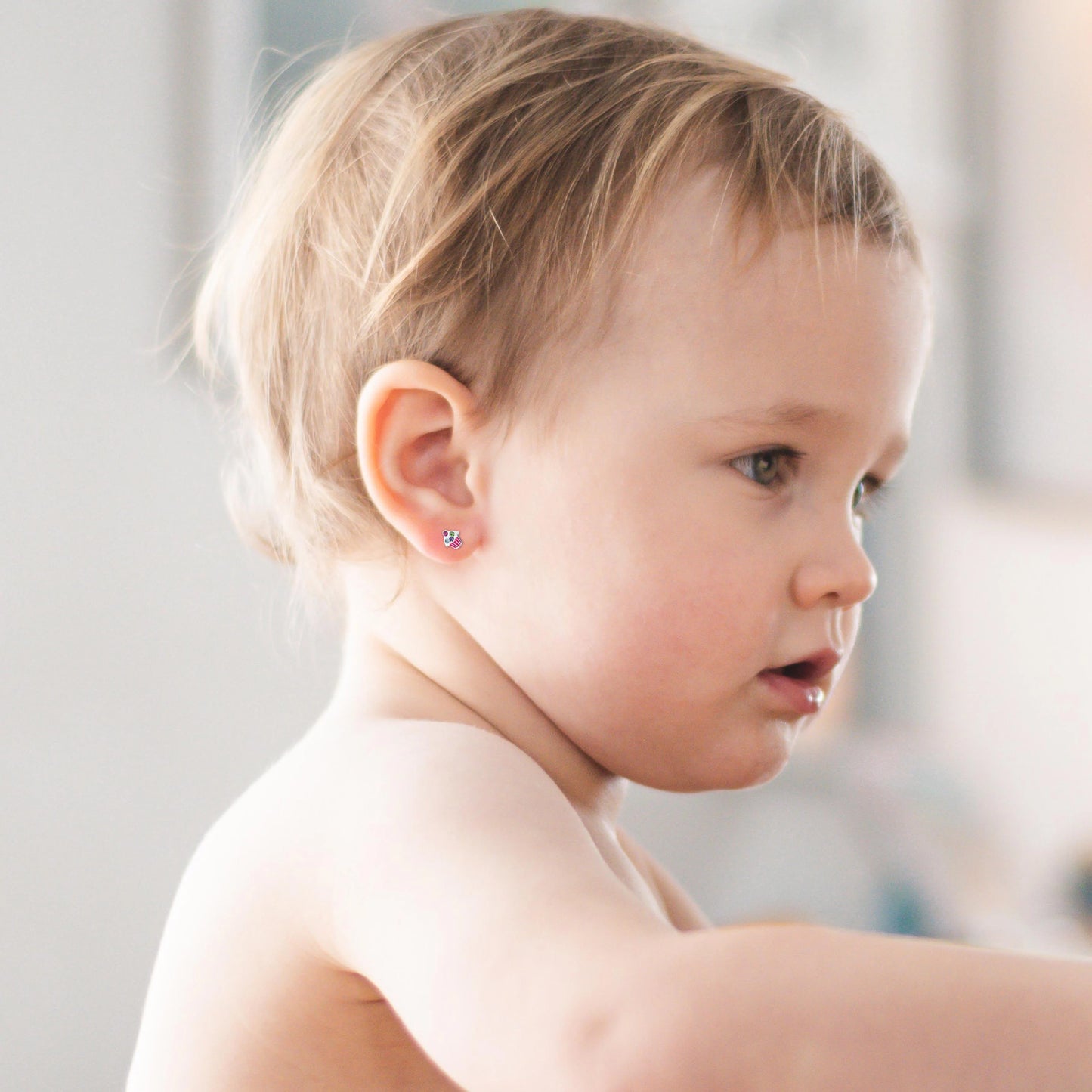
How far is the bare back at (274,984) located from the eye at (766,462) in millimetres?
180

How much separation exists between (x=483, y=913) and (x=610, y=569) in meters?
0.21

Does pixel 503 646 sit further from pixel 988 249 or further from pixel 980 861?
pixel 988 249

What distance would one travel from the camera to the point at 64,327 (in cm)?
85

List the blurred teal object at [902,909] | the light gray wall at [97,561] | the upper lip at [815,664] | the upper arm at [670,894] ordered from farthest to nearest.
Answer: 1. the blurred teal object at [902,909]
2. the light gray wall at [97,561]
3. the upper arm at [670,894]
4. the upper lip at [815,664]

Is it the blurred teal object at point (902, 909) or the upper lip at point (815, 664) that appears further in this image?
the blurred teal object at point (902, 909)

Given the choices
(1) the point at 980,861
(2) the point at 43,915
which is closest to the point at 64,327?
(2) the point at 43,915

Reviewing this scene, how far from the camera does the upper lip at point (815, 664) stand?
0.56 metres

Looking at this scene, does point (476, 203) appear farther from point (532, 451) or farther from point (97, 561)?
point (97, 561)

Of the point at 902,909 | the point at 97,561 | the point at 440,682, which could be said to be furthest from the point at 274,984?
the point at 902,909

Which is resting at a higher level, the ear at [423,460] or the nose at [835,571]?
the ear at [423,460]

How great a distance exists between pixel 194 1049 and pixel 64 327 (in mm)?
526

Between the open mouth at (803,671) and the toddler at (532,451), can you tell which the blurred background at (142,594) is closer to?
the toddler at (532,451)

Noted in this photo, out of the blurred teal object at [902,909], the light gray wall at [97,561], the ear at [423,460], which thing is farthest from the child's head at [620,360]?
the blurred teal object at [902,909]

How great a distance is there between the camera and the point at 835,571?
21.5 inches
